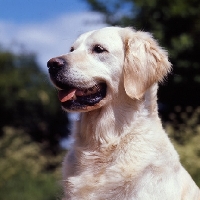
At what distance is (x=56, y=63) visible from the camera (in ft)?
13.3

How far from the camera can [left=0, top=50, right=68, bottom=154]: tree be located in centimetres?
2377

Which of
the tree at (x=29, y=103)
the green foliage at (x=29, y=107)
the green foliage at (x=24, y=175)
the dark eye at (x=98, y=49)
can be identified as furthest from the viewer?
the tree at (x=29, y=103)

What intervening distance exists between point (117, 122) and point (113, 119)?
0.13 feet

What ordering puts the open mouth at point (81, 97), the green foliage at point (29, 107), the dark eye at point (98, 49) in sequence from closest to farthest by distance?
the open mouth at point (81, 97)
the dark eye at point (98, 49)
the green foliage at point (29, 107)

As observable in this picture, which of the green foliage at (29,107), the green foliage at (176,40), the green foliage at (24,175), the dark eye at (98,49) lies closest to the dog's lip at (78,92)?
the dark eye at (98,49)

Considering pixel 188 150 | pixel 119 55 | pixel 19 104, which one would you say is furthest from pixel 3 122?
pixel 119 55

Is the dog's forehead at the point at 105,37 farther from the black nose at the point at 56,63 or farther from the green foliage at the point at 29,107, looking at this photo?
the green foliage at the point at 29,107

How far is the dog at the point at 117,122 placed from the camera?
3.86 metres

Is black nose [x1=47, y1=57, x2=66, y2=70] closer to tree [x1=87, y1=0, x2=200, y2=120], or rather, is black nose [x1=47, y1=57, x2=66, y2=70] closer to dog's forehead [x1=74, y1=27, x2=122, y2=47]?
dog's forehead [x1=74, y1=27, x2=122, y2=47]

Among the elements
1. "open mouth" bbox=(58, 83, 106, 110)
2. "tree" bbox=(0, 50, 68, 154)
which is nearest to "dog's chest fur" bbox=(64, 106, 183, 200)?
"open mouth" bbox=(58, 83, 106, 110)

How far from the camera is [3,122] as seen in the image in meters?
25.5

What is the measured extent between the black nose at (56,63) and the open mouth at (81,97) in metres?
0.18

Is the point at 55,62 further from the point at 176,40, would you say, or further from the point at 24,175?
the point at 176,40

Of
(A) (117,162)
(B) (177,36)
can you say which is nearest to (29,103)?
(B) (177,36)
